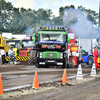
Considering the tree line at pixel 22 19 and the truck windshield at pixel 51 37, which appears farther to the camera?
the tree line at pixel 22 19

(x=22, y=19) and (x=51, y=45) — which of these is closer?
(x=51, y=45)

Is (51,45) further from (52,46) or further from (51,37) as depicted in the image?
(51,37)

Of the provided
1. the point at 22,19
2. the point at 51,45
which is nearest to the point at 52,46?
the point at 51,45

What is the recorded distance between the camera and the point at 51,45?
71.4 feet

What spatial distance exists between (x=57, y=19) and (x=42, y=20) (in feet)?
21.7

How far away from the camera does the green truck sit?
21781 millimetres

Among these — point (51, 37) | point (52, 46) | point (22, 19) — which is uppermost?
point (22, 19)

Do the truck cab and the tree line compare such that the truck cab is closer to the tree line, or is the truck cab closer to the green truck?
the green truck

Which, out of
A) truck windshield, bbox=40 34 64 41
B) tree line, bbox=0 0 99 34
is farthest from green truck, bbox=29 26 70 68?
tree line, bbox=0 0 99 34

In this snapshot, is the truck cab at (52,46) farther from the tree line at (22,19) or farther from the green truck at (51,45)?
the tree line at (22,19)

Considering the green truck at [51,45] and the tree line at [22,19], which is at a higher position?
the tree line at [22,19]

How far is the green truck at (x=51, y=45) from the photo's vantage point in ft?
71.5

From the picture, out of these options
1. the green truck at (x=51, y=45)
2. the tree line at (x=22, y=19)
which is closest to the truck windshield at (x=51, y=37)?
the green truck at (x=51, y=45)

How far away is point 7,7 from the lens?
111 metres
